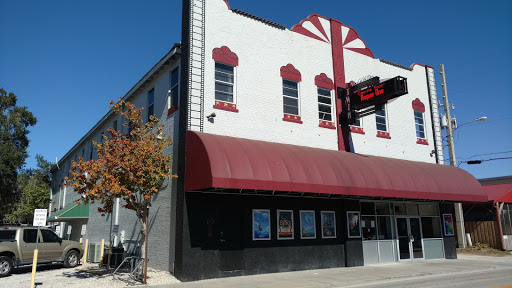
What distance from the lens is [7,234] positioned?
1558 cm

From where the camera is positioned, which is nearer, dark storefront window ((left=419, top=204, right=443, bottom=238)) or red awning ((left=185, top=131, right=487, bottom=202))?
red awning ((left=185, top=131, right=487, bottom=202))

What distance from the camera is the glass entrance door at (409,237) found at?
19.4 metres

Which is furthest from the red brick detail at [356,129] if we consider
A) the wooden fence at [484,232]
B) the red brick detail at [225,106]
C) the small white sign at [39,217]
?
the small white sign at [39,217]

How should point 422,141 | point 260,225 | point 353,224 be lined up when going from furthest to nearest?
point 422,141 < point 353,224 < point 260,225

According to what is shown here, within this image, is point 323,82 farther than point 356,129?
No

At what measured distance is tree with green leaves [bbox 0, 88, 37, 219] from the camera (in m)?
35.5

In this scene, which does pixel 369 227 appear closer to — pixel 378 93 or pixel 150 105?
pixel 378 93

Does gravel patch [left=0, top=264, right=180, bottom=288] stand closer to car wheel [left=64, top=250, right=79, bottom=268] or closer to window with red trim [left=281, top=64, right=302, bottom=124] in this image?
car wheel [left=64, top=250, right=79, bottom=268]

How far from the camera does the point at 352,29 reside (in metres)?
20.9

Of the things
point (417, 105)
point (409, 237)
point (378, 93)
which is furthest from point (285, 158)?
point (417, 105)

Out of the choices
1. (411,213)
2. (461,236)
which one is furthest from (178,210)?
(461,236)

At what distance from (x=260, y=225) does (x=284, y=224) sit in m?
1.19

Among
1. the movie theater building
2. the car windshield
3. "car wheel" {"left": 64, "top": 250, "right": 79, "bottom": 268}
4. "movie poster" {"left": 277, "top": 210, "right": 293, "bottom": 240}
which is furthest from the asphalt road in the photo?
the car windshield

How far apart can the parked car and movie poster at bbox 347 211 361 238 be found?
12606 millimetres
